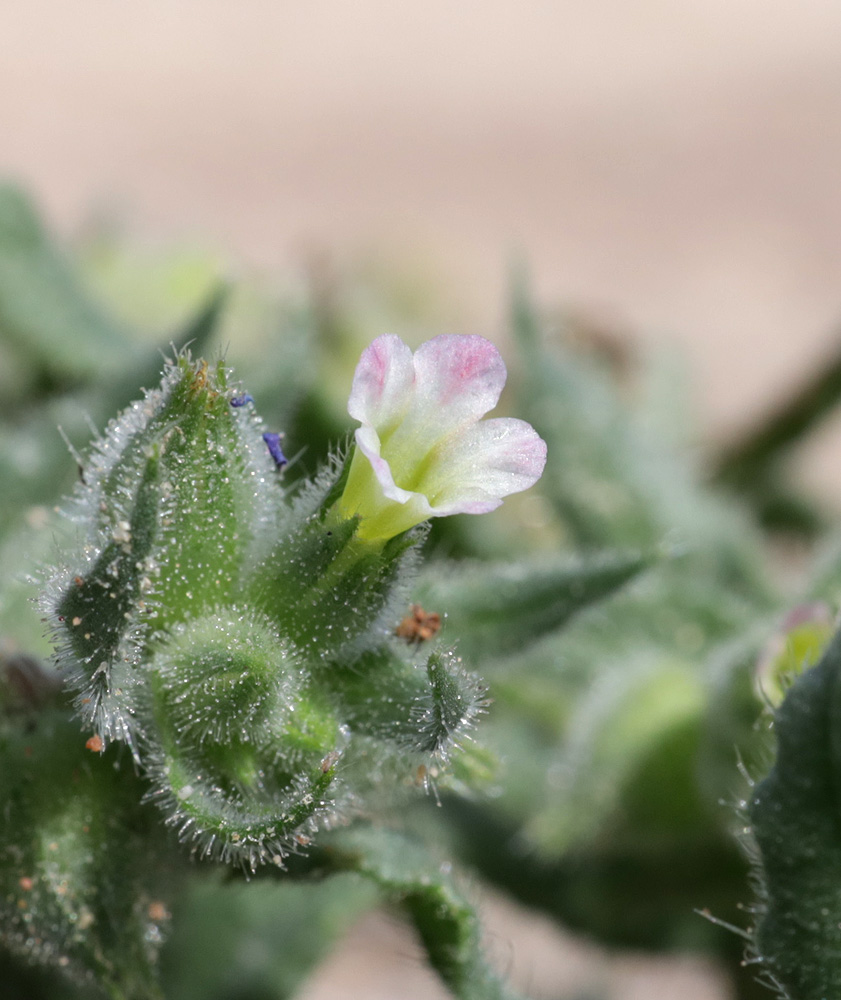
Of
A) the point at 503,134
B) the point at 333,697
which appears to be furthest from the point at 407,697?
the point at 503,134

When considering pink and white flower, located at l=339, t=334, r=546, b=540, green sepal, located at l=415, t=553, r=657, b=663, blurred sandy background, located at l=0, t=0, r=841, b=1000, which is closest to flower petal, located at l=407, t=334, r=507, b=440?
pink and white flower, located at l=339, t=334, r=546, b=540

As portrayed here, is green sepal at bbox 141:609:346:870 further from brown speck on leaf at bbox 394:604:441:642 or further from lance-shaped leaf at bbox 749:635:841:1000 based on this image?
lance-shaped leaf at bbox 749:635:841:1000

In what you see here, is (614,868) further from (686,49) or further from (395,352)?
(686,49)

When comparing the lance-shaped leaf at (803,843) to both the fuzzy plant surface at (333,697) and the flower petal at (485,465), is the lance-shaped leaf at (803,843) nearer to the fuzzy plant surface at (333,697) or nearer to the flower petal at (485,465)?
the fuzzy plant surface at (333,697)

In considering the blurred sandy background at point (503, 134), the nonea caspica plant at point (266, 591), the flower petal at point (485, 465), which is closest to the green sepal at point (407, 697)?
the nonea caspica plant at point (266, 591)

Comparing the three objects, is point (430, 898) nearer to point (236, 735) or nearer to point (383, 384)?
point (236, 735)
